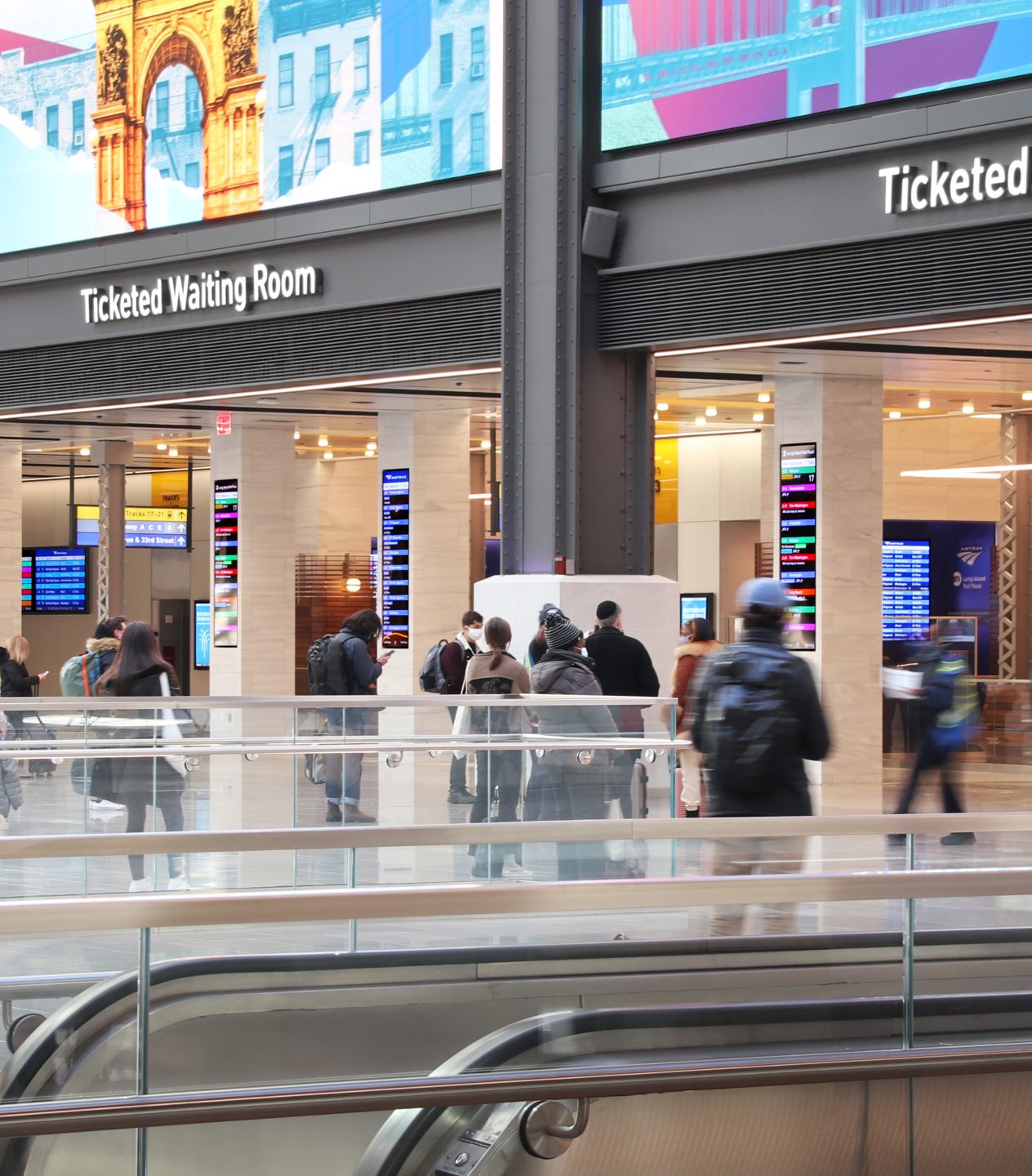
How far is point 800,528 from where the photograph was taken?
16.2 m

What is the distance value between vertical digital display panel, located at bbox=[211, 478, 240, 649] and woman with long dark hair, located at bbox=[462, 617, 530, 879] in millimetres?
11041

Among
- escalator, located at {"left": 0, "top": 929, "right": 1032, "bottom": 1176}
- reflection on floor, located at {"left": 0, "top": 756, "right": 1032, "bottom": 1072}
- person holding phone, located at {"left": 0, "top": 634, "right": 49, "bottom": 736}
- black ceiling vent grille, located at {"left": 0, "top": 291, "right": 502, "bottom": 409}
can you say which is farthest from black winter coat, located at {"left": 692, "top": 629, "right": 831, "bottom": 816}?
person holding phone, located at {"left": 0, "top": 634, "right": 49, "bottom": 736}

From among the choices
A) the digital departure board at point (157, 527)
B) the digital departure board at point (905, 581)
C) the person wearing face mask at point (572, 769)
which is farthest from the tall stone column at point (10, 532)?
the person wearing face mask at point (572, 769)

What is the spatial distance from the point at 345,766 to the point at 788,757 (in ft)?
15.6

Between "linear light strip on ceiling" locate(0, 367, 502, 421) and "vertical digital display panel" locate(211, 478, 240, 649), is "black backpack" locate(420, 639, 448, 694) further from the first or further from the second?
"vertical digital display panel" locate(211, 478, 240, 649)

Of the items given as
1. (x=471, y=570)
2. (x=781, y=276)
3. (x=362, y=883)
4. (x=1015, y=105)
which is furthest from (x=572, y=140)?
(x=471, y=570)

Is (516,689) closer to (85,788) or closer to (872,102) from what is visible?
(85,788)

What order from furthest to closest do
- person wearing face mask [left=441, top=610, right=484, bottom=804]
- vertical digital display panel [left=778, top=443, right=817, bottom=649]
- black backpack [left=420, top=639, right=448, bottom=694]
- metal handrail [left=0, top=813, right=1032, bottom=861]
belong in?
vertical digital display panel [left=778, top=443, right=817, bottom=649] < black backpack [left=420, top=639, right=448, bottom=694] < person wearing face mask [left=441, top=610, right=484, bottom=804] < metal handrail [left=0, top=813, right=1032, bottom=861]

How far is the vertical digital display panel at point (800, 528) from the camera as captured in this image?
16.0m

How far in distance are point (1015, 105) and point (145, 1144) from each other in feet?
33.5

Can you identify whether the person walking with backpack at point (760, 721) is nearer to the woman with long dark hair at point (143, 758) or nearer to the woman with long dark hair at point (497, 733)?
the woman with long dark hair at point (497, 733)

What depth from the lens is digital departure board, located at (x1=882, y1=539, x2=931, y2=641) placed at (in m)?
20.5

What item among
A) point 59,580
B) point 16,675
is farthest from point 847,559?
point 59,580

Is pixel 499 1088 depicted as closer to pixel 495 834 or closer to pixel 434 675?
pixel 495 834
